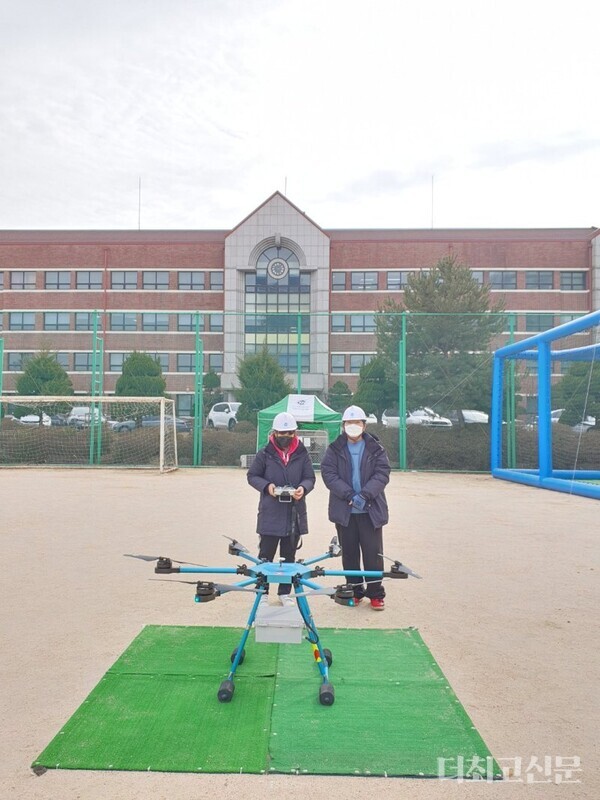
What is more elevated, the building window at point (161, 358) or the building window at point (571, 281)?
the building window at point (571, 281)

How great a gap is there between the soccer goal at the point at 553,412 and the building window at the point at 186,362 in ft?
32.0

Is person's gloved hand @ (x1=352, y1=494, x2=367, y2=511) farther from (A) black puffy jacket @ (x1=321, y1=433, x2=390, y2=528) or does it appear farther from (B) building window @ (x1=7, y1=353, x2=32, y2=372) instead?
(B) building window @ (x1=7, y1=353, x2=32, y2=372)

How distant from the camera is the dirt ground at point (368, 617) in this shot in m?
3.07

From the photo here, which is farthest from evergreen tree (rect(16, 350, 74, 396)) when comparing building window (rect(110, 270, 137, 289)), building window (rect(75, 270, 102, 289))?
building window (rect(75, 270, 102, 289))

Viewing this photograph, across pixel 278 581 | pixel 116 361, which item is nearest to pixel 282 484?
pixel 278 581

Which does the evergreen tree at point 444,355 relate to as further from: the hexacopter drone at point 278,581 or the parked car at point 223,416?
the hexacopter drone at point 278,581

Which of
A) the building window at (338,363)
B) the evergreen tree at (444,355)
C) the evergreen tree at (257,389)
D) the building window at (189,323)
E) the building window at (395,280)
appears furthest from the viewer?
the building window at (395,280)

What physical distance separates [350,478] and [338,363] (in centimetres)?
2285

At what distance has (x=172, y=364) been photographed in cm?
2462

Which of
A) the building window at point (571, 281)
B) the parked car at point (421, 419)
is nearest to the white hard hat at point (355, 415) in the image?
the parked car at point (421, 419)

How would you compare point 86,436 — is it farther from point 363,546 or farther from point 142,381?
point 363,546

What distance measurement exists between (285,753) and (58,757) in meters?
1.07

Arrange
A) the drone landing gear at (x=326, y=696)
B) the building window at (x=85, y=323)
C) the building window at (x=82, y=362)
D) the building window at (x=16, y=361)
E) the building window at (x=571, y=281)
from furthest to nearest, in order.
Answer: the building window at (x=571, y=281) < the building window at (x=85, y=323) < the building window at (x=16, y=361) < the building window at (x=82, y=362) < the drone landing gear at (x=326, y=696)

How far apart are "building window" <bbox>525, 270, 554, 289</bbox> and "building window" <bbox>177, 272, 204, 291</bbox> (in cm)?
2334
